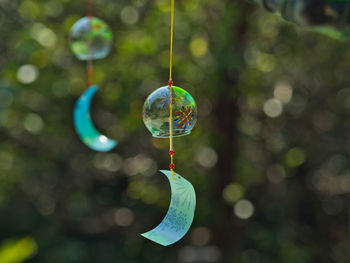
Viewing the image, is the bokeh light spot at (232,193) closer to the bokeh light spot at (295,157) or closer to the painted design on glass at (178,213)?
the bokeh light spot at (295,157)

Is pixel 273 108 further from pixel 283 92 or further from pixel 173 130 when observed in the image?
pixel 173 130

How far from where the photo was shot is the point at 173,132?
1.27 m

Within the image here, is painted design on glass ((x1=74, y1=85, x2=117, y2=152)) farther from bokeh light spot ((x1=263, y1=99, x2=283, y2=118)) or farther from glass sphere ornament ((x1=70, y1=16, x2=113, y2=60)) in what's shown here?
bokeh light spot ((x1=263, y1=99, x2=283, y2=118))

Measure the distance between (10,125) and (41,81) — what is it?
532 mm

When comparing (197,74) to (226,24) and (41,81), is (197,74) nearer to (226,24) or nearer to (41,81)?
(226,24)

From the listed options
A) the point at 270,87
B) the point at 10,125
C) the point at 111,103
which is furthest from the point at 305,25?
the point at 10,125

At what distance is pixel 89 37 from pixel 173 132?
3.13ft

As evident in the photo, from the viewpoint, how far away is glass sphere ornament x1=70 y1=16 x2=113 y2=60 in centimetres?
202

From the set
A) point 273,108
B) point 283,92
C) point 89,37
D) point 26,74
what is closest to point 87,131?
point 89,37

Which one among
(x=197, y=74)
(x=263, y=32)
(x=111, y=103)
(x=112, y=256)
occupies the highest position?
(x=263, y=32)

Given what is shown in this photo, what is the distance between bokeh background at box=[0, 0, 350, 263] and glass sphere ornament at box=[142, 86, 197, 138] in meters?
2.16

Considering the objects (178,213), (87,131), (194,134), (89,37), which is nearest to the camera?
(178,213)

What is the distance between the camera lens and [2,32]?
12.5 feet

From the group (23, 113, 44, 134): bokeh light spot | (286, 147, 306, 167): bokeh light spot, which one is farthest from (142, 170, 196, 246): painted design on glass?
(23, 113, 44, 134): bokeh light spot
